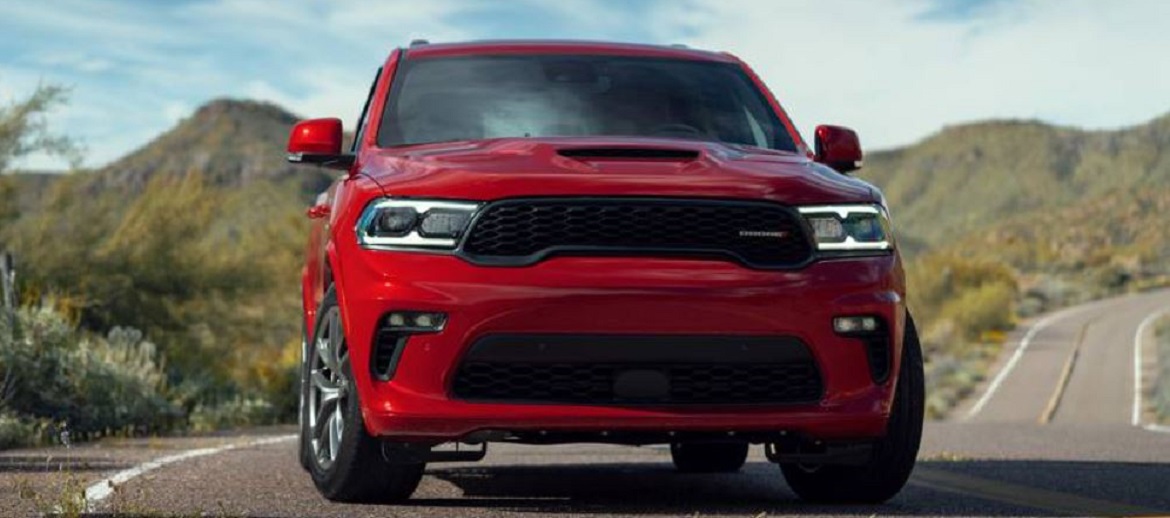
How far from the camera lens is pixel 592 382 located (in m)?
6.98

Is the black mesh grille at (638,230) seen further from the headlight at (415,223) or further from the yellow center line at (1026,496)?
the yellow center line at (1026,496)

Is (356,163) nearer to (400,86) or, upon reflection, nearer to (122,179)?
(400,86)

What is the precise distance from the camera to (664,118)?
8539 millimetres

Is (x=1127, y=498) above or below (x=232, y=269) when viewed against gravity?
above

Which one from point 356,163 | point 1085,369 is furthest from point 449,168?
point 1085,369

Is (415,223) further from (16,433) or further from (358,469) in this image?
(16,433)

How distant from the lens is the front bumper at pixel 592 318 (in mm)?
6832

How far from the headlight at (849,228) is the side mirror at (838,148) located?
2.95 feet

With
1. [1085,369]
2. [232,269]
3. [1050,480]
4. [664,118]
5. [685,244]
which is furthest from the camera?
[1085,369]

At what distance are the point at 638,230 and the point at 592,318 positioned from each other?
396 mm

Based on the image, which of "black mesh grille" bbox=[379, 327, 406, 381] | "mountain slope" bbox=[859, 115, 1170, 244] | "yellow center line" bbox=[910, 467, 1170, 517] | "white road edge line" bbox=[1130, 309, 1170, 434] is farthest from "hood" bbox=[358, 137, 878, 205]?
"mountain slope" bbox=[859, 115, 1170, 244]

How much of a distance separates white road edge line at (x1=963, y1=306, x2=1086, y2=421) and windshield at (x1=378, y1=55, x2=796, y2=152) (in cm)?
5650

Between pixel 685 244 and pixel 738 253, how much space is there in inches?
7.7

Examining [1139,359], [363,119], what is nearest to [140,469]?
[363,119]
